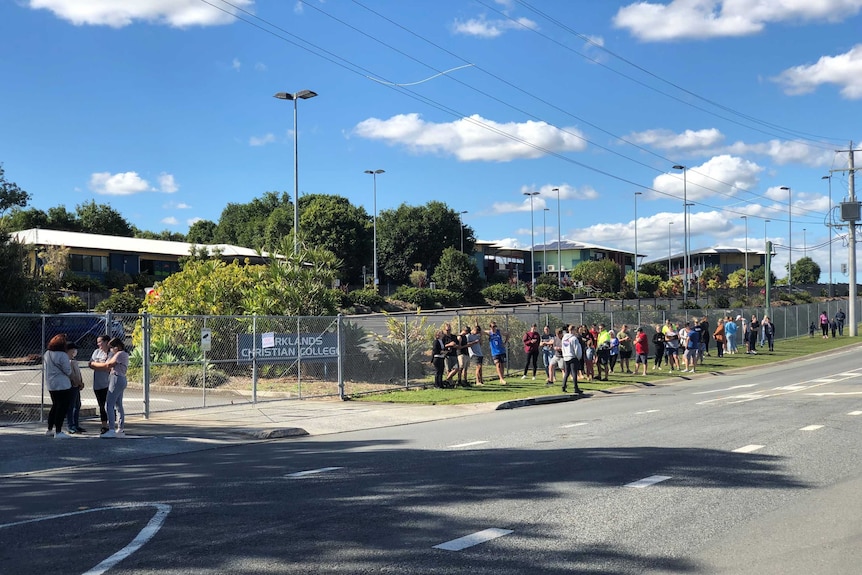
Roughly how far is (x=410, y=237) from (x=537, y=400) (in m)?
66.7

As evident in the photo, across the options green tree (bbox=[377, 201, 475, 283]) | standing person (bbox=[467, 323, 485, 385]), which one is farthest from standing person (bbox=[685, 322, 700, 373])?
green tree (bbox=[377, 201, 475, 283])

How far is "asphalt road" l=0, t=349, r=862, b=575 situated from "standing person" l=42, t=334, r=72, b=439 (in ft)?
6.81

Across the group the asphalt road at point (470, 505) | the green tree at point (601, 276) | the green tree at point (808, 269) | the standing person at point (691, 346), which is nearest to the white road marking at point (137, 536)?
the asphalt road at point (470, 505)

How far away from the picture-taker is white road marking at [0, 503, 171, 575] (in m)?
5.64

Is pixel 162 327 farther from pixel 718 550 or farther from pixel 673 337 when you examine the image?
pixel 718 550

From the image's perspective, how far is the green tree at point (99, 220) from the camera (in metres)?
85.8

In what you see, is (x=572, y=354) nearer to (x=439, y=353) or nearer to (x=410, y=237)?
(x=439, y=353)

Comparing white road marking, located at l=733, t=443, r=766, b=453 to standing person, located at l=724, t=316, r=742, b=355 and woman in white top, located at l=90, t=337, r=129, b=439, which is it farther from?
standing person, located at l=724, t=316, r=742, b=355

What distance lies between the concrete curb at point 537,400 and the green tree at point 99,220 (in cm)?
7696

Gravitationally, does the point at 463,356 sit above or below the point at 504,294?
below

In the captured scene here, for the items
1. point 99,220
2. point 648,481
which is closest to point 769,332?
point 648,481

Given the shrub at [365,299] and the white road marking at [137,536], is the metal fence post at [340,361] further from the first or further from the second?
the shrub at [365,299]

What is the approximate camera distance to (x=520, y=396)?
64.4 ft

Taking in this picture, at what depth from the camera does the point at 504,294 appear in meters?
72.6
